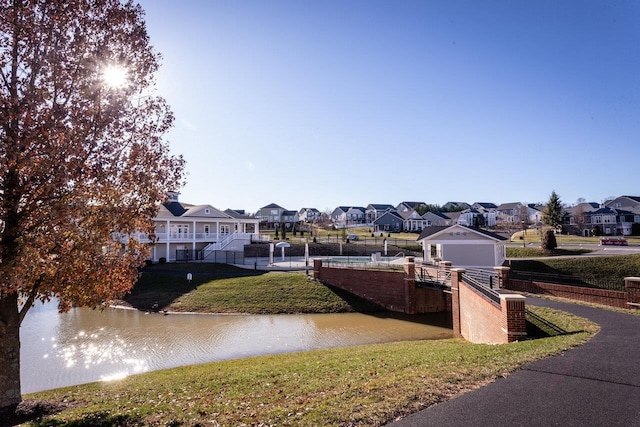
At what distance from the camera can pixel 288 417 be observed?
6.34 meters

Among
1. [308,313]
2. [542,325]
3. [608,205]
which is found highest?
[608,205]

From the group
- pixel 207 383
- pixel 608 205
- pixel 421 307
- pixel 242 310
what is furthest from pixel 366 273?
pixel 608 205

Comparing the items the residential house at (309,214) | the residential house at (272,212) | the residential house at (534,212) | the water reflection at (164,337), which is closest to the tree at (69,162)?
the water reflection at (164,337)

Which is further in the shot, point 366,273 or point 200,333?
point 366,273

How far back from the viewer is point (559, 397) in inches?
257

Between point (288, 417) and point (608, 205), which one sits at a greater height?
point (608, 205)

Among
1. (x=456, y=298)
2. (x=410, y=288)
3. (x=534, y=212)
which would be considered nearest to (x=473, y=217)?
(x=534, y=212)

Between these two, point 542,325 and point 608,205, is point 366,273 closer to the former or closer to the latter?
point 542,325

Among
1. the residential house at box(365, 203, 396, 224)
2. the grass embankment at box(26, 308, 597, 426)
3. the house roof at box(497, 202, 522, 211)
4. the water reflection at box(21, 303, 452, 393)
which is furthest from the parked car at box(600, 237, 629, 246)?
the residential house at box(365, 203, 396, 224)

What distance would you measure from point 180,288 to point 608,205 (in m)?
87.8

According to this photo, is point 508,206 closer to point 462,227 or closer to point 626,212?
point 626,212

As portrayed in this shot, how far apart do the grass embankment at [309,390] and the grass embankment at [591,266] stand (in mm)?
20755

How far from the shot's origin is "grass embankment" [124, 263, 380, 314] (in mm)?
25900

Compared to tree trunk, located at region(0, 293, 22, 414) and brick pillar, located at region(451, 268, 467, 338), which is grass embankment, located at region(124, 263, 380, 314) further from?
tree trunk, located at region(0, 293, 22, 414)
